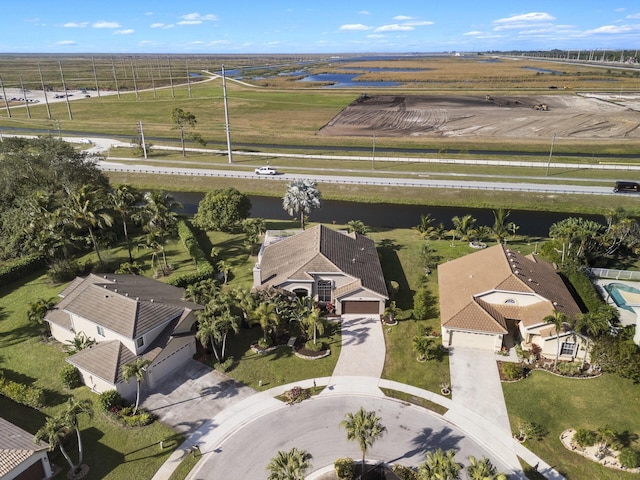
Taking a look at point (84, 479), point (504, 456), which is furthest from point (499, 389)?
point (84, 479)

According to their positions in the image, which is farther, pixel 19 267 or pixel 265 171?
pixel 265 171

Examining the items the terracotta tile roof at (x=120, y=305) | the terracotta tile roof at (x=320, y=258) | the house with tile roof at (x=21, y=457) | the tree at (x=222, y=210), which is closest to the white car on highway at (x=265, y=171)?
the tree at (x=222, y=210)

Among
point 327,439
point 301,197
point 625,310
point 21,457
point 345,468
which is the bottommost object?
point 327,439

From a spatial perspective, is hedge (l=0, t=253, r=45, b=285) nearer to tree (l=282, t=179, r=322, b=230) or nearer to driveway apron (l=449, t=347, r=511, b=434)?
tree (l=282, t=179, r=322, b=230)

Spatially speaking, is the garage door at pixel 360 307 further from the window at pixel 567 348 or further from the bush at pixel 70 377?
the bush at pixel 70 377

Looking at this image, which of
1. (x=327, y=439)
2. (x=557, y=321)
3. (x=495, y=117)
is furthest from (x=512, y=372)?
(x=495, y=117)

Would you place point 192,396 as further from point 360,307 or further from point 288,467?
point 360,307

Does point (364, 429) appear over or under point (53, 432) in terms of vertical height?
over

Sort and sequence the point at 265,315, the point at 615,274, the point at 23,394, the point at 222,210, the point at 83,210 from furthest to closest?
the point at 222,210 → the point at 615,274 → the point at 83,210 → the point at 265,315 → the point at 23,394

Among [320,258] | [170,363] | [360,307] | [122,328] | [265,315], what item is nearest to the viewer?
[122,328]
